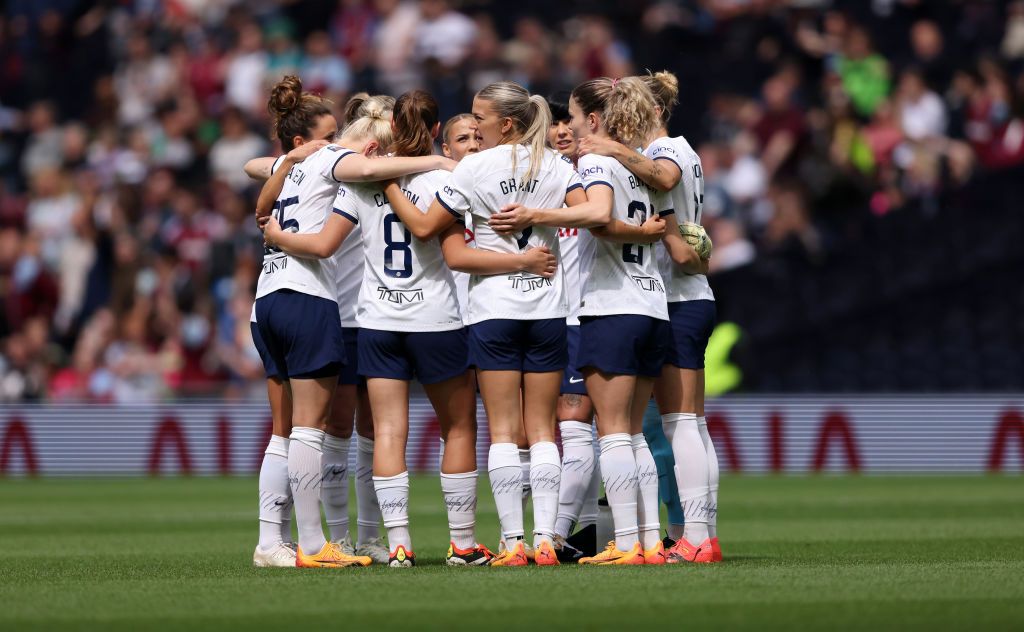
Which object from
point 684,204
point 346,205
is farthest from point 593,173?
point 346,205

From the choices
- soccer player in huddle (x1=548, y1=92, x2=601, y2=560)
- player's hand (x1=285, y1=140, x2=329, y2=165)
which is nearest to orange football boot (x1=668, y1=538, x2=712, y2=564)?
soccer player in huddle (x1=548, y1=92, x2=601, y2=560)

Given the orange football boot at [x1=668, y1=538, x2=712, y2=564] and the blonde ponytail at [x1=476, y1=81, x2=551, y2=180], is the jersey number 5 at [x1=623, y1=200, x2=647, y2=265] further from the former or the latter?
the orange football boot at [x1=668, y1=538, x2=712, y2=564]

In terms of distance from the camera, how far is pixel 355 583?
711 centimetres

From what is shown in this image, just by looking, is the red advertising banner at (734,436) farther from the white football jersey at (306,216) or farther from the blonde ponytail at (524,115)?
the blonde ponytail at (524,115)

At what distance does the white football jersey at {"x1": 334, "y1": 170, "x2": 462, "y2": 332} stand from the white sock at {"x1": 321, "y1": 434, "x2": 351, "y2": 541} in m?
0.80

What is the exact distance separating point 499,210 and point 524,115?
0.49 m

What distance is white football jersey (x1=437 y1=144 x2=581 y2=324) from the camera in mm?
7727

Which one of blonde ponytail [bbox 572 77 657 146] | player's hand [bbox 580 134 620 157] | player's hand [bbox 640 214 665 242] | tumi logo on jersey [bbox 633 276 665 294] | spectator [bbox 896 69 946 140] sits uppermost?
spectator [bbox 896 69 946 140]

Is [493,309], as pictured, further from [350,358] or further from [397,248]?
[350,358]

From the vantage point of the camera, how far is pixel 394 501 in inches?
308

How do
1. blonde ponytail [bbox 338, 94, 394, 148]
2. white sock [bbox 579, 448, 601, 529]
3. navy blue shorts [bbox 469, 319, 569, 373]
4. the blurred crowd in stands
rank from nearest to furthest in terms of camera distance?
navy blue shorts [bbox 469, 319, 569, 373]
blonde ponytail [bbox 338, 94, 394, 148]
white sock [bbox 579, 448, 601, 529]
the blurred crowd in stands

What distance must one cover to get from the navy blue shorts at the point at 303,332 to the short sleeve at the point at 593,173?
4.64 ft

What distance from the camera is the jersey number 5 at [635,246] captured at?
7.95 metres

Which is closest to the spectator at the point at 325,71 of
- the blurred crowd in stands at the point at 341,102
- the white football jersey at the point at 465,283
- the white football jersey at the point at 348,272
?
the blurred crowd in stands at the point at 341,102
